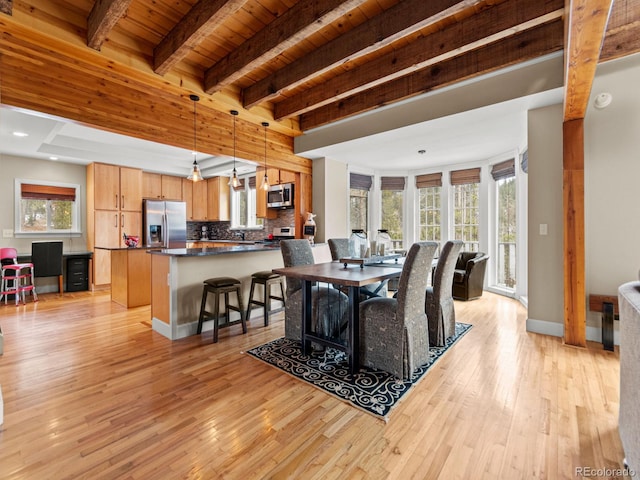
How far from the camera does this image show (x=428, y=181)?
19.8 ft

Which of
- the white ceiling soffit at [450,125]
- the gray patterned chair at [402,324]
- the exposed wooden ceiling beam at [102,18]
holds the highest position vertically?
the exposed wooden ceiling beam at [102,18]

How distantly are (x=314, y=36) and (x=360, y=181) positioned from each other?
3.41m

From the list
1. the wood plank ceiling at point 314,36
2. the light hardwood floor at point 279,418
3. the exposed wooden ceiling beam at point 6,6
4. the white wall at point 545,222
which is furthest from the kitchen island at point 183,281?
the white wall at point 545,222

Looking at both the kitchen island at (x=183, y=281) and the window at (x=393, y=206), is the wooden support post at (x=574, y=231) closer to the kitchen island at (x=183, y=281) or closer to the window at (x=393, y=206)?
the kitchen island at (x=183, y=281)

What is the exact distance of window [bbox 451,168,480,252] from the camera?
5523mm

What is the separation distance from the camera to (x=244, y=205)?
7285mm

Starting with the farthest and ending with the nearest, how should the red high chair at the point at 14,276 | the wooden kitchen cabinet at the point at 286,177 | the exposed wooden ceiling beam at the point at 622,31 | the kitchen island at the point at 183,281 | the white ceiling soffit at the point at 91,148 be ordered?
the wooden kitchen cabinet at the point at 286,177, the red high chair at the point at 14,276, the white ceiling soffit at the point at 91,148, the kitchen island at the point at 183,281, the exposed wooden ceiling beam at the point at 622,31

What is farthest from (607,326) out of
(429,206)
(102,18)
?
(102,18)

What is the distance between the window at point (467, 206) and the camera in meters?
5.52

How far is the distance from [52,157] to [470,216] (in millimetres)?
7544

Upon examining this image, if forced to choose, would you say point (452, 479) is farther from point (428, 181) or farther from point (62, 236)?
point (62, 236)

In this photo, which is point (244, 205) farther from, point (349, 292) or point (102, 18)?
point (349, 292)

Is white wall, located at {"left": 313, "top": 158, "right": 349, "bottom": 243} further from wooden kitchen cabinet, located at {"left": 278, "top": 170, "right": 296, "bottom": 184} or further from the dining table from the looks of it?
the dining table

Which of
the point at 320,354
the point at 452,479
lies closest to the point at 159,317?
the point at 320,354
